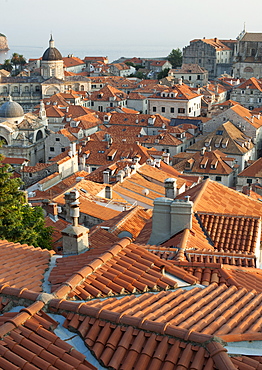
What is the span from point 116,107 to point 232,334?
57072mm

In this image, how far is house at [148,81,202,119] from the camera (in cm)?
5897

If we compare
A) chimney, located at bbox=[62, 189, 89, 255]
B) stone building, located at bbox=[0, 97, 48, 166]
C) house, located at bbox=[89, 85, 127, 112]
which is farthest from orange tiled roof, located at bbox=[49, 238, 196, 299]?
house, located at bbox=[89, 85, 127, 112]

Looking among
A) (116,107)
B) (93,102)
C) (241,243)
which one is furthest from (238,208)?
(93,102)

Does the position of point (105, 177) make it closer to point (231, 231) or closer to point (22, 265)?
point (231, 231)

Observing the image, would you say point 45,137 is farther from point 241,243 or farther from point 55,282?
point 55,282

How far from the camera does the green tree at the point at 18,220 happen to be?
15497 millimetres

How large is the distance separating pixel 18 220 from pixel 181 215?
7251mm

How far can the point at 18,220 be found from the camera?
16188mm

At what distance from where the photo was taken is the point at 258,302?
611 cm

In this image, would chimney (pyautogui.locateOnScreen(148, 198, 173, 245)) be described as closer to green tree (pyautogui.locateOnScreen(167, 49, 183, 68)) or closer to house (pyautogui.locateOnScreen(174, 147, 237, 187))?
house (pyautogui.locateOnScreen(174, 147, 237, 187))

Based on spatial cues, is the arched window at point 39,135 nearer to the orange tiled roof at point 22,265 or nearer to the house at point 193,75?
the house at point 193,75

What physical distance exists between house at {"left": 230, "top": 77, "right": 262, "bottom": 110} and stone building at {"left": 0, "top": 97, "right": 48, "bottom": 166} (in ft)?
86.8

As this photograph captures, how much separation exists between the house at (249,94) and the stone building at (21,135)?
2646 centimetres

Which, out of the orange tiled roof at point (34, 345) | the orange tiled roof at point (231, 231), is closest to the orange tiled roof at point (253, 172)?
the orange tiled roof at point (231, 231)
